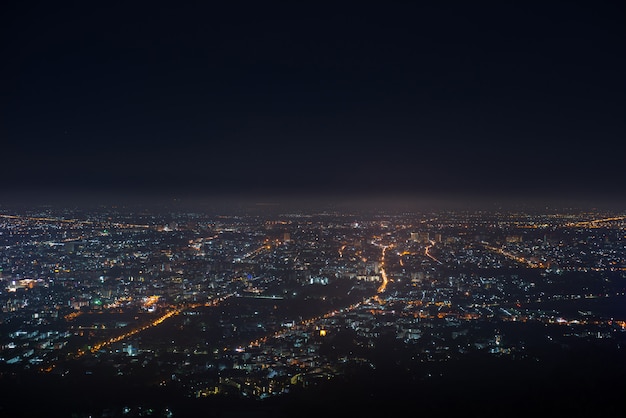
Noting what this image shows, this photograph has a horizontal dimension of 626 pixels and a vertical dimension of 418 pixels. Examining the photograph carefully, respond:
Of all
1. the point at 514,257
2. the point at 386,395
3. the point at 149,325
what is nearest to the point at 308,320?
the point at 149,325

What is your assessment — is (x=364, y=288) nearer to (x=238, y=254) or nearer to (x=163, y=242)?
(x=238, y=254)

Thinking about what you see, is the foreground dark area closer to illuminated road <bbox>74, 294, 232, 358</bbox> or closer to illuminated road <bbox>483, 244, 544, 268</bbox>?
illuminated road <bbox>74, 294, 232, 358</bbox>

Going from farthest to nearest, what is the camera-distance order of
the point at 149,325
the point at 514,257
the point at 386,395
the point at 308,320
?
the point at 514,257, the point at 308,320, the point at 149,325, the point at 386,395

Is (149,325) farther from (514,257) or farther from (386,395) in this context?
(514,257)

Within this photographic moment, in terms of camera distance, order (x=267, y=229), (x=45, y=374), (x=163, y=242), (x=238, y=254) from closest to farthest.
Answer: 1. (x=45, y=374)
2. (x=238, y=254)
3. (x=163, y=242)
4. (x=267, y=229)

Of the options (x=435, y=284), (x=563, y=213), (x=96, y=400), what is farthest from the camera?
(x=563, y=213)

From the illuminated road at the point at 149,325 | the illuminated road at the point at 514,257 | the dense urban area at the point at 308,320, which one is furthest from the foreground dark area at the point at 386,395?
the illuminated road at the point at 514,257

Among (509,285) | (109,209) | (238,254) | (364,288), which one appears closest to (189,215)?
(109,209)

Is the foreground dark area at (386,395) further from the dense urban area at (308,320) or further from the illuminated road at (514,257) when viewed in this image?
the illuminated road at (514,257)

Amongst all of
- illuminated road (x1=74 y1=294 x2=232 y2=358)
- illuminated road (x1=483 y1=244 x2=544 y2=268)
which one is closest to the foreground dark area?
illuminated road (x1=74 y1=294 x2=232 y2=358)
